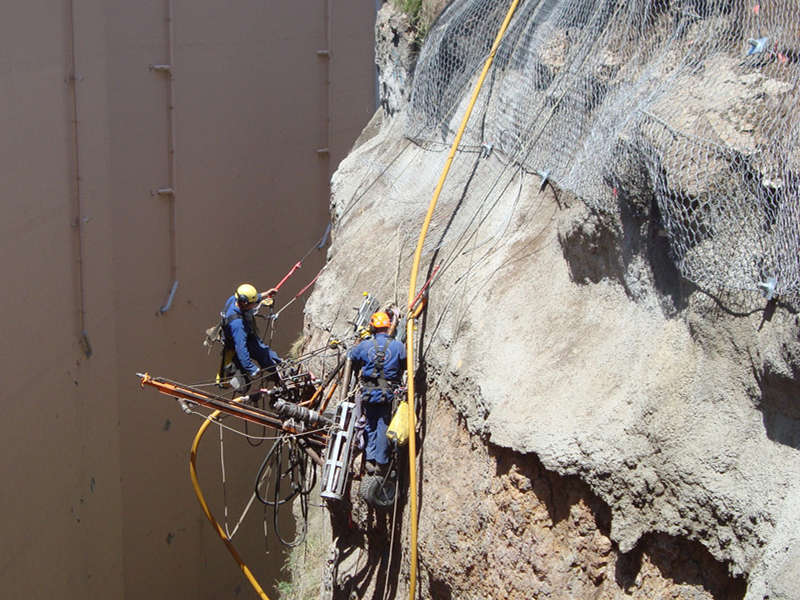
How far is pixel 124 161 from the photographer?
13461 mm

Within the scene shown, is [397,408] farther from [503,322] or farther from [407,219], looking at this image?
[407,219]

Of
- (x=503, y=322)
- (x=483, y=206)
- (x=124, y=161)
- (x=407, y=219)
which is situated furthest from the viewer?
(x=124, y=161)

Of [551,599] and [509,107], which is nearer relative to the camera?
[551,599]

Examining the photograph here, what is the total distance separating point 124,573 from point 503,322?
8867 mm

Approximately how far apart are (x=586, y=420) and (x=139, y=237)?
935cm

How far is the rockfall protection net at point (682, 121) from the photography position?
5.35 metres

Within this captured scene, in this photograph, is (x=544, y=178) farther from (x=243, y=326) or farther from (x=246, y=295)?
(x=243, y=326)

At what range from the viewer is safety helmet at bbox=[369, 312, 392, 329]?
8.09 meters

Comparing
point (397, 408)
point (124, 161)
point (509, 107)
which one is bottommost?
point (397, 408)

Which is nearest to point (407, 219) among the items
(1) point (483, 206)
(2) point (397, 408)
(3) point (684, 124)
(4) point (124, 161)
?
(1) point (483, 206)

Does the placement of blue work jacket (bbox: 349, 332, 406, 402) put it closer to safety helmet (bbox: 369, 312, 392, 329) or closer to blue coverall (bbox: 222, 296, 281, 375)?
safety helmet (bbox: 369, 312, 392, 329)

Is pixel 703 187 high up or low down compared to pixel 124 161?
down

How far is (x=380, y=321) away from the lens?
809 centimetres

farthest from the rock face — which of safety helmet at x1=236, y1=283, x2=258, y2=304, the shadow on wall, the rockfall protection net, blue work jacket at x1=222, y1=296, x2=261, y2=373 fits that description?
blue work jacket at x1=222, y1=296, x2=261, y2=373
